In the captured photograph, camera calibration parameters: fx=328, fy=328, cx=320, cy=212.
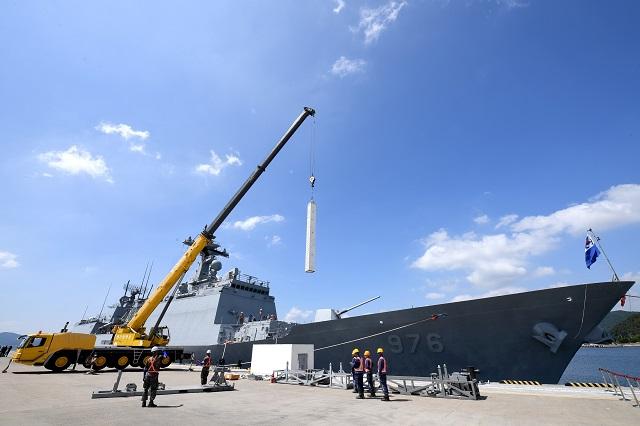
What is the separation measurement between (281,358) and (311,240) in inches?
264

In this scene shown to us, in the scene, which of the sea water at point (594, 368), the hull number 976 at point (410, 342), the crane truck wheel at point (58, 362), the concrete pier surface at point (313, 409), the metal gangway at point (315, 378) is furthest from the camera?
the sea water at point (594, 368)

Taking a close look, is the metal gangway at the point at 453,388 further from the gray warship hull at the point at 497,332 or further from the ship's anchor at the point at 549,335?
the ship's anchor at the point at 549,335

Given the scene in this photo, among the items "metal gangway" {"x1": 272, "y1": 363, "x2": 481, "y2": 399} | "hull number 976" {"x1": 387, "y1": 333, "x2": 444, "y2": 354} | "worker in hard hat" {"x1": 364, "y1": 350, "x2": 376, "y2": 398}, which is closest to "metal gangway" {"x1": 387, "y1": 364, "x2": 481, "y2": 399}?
"metal gangway" {"x1": 272, "y1": 363, "x2": 481, "y2": 399}

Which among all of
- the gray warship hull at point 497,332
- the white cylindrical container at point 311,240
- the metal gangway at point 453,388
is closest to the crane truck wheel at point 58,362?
the gray warship hull at point 497,332

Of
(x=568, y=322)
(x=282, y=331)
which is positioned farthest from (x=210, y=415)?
(x=282, y=331)

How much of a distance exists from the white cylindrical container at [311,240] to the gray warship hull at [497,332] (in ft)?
19.1

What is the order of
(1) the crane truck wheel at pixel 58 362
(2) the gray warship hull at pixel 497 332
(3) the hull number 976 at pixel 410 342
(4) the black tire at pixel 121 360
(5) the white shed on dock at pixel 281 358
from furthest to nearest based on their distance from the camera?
(4) the black tire at pixel 121 360, (1) the crane truck wheel at pixel 58 362, (5) the white shed on dock at pixel 281 358, (3) the hull number 976 at pixel 410 342, (2) the gray warship hull at pixel 497 332

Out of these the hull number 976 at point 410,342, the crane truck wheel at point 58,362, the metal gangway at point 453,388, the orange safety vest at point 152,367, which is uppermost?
the hull number 976 at point 410,342

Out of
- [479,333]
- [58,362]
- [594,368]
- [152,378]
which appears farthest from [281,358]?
[594,368]

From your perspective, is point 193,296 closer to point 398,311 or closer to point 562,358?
point 398,311

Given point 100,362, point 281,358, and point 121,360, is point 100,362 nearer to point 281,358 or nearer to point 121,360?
point 121,360

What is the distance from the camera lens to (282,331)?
18453 millimetres

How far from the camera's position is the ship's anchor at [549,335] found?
1059cm

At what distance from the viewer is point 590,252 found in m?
10.9
